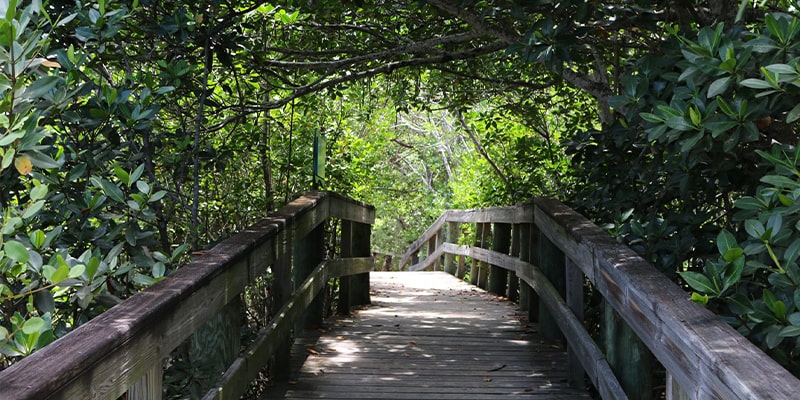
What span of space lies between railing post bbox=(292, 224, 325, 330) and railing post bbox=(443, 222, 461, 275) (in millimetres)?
6858

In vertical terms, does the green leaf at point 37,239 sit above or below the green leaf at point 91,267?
above

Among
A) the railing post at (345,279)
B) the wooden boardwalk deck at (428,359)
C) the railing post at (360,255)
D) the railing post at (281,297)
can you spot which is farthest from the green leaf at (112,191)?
the railing post at (360,255)

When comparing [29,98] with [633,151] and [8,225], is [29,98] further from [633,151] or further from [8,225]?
[633,151]

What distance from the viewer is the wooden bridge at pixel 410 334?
1.79 meters

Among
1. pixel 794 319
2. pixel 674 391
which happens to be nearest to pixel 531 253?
pixel 674 391

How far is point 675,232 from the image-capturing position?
11.4ft

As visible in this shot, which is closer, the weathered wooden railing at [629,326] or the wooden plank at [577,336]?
the weathered wooden railing at [629,326]

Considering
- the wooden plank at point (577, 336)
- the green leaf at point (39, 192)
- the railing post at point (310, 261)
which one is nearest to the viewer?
Answer: the green leaf at point (39, 192)

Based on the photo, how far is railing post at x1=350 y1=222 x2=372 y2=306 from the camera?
7.17m

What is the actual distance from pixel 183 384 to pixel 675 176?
7.50 ft

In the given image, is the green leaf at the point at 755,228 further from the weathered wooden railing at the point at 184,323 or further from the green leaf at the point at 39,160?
the green leaf at the point at 39,160

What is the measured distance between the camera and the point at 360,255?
7227 mm

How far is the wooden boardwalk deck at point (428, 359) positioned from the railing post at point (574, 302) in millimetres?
73

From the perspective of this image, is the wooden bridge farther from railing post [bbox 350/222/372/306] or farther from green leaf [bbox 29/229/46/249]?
green leaf [bbox 29/229/46/249]
